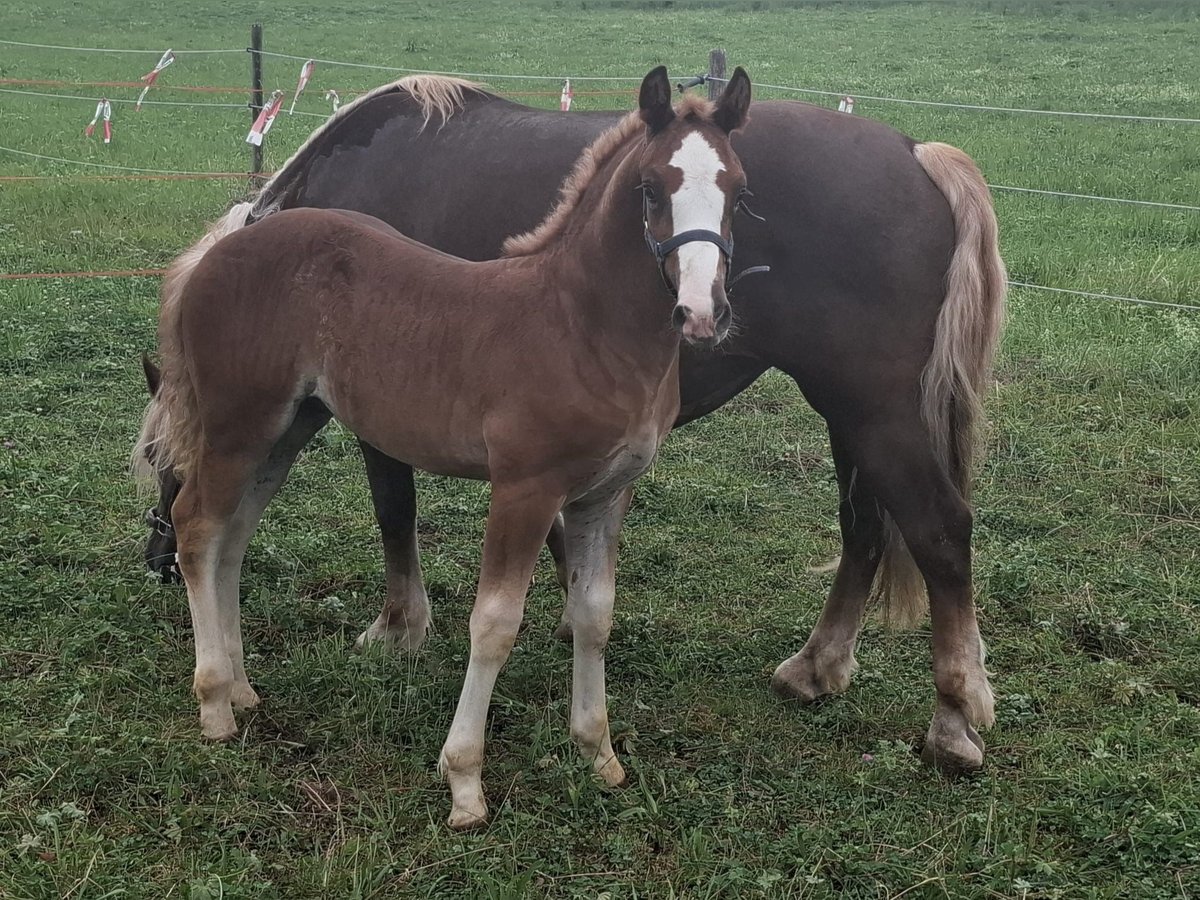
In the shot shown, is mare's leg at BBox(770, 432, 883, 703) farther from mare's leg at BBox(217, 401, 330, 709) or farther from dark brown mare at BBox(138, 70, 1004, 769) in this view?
mare's leg at BBox(217, 401, 330, 709)

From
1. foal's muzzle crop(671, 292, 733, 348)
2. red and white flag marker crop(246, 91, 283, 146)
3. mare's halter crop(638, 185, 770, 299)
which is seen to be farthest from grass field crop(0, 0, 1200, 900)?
red and white flag marker crop(246, 91, 283, 146)

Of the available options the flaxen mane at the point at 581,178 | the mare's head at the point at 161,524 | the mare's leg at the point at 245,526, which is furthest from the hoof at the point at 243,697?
the flaxen mane at the point at 581,178

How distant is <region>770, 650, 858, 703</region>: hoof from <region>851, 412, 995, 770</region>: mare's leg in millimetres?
404

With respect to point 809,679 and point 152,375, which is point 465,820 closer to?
point 809,679

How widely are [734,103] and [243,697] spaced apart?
2242 mm

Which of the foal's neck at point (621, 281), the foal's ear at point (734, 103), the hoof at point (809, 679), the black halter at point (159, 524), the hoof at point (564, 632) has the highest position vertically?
the foal's ear at point (734, 103)

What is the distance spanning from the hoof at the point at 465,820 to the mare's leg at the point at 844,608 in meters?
1.21

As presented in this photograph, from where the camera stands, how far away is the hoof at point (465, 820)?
3.01 meters

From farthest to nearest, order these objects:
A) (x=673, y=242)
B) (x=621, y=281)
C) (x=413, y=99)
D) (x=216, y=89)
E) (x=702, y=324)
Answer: (x=216, y=89) → (x=413, y=99) → (x=621, y=281) → (x=673, y=242) → (x=702, y=324)

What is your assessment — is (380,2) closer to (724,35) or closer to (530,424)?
(724,35)

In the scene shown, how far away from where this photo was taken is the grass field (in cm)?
286

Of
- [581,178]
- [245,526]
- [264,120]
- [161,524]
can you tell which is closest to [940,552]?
[581,178]

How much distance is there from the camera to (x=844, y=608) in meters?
3.89

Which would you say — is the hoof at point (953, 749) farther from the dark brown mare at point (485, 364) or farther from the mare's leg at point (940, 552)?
the dark brown mare at point (485, 364)
